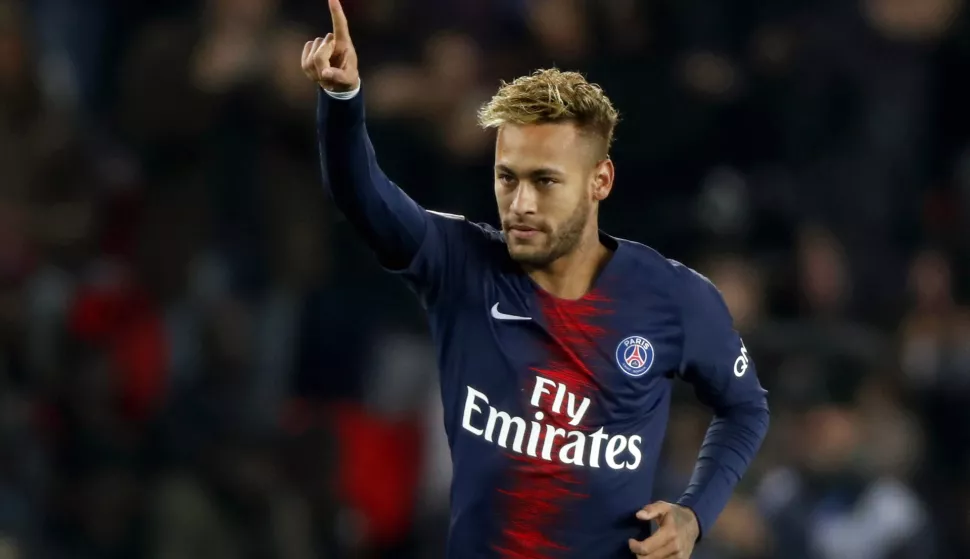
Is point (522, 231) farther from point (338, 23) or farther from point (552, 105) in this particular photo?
point (338, 23)

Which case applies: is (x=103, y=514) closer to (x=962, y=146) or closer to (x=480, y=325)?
(x=480, y=325)

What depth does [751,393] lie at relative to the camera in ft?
14.5

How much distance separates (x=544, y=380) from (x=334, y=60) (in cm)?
99

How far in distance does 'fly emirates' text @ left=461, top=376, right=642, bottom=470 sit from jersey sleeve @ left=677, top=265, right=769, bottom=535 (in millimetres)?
317

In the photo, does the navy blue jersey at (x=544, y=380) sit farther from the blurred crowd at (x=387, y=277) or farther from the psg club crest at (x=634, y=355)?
the blurred crowd at (x=387, y=277)

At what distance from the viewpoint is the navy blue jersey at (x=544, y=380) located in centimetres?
402

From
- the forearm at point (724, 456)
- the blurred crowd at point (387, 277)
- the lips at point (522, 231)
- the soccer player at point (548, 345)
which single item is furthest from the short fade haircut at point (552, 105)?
the blurred crowd at point (387, 277)

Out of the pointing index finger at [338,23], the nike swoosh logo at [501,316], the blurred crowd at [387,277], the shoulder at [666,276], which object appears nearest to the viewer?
the pointing index finger at [338,23]

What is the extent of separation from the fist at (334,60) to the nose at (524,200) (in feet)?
1.71

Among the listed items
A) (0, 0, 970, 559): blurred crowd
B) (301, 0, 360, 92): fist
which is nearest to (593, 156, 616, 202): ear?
(301, 0, 360, 92): fist

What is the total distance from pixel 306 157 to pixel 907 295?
10.3 ft

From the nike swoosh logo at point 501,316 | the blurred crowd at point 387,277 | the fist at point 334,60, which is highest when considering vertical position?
the fist at point 334,60

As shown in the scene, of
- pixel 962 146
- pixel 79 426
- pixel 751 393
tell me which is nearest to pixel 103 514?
pixel 79 426

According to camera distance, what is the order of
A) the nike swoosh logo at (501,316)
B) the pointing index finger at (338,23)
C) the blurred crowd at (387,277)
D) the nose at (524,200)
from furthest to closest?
the blurred crowd at (387,277), the nike swoosh logo at (501,316), the nose at (524,200), the pointing index finger at (338,23)
